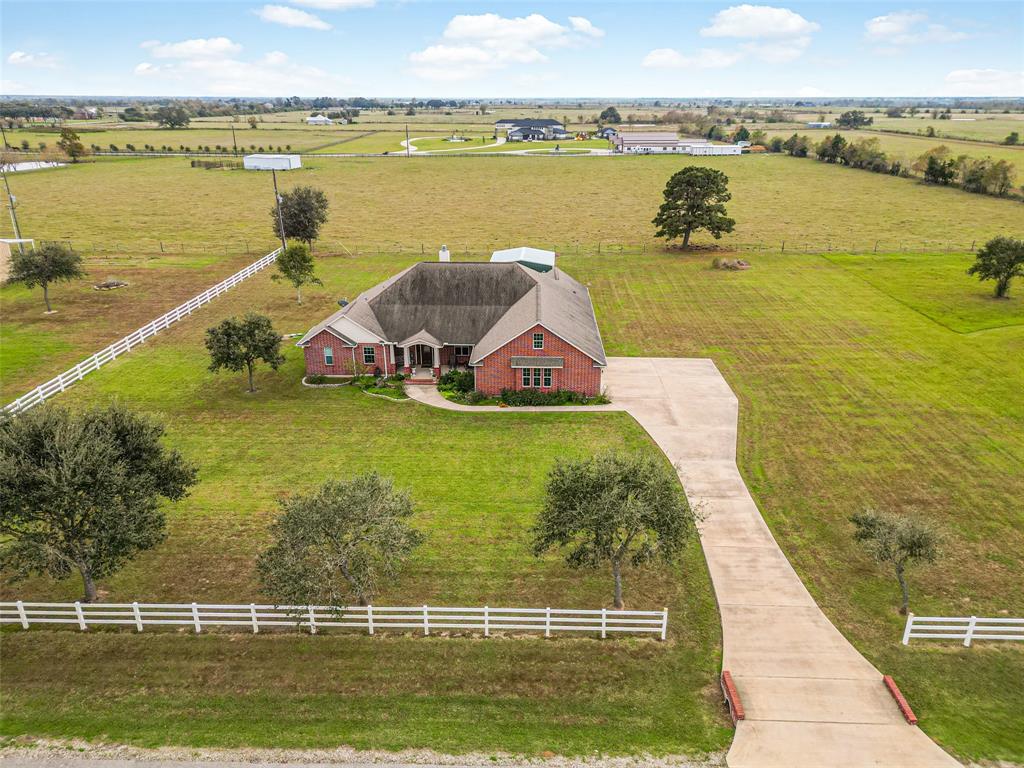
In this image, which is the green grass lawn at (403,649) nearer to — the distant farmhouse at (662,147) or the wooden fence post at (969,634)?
the wooden fence post at (969,634)

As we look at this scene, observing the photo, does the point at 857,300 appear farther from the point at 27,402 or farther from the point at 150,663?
the point at 27,402

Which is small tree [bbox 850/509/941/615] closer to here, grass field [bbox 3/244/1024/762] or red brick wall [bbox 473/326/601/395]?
grass field [bbox 3/244/1024/762]

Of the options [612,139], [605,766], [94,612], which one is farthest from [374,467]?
[612,139]

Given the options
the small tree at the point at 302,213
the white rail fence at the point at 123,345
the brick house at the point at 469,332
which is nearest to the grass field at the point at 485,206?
the small tree at the point at 302,213

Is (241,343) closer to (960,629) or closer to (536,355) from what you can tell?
(536,355)

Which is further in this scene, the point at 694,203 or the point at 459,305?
the point at 694,203

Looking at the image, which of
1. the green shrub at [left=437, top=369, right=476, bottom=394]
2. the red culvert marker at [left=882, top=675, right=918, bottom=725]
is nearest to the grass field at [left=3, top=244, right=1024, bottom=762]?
the red culvert marker at [left=882, top=675, right=918, bottom=725]

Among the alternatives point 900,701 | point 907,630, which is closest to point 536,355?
point 907,630
